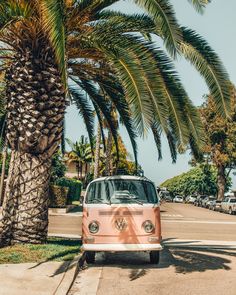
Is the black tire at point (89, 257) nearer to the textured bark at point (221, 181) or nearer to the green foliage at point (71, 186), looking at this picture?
the green foliage at point (71, 186)

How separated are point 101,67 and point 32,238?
456 centimetres

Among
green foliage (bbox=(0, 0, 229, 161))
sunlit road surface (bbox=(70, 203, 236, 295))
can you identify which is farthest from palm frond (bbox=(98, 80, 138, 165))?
sunlit road surface (bbox=(70, 203, 236, 295))

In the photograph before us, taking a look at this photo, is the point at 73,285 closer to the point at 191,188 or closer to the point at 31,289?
the point at 31,289

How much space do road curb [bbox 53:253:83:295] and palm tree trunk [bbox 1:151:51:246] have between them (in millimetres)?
1317

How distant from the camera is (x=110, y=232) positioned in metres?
8.69

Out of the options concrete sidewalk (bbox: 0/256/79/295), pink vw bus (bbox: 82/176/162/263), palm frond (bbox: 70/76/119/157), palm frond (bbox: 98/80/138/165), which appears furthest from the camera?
palm frond (bbox: 70/76/119/157)

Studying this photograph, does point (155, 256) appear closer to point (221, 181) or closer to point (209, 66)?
point (209, 66)

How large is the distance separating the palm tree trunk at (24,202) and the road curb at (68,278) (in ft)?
4.32

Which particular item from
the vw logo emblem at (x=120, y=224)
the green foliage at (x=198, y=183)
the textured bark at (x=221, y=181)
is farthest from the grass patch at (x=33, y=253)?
the green foliage at (x=198, y=183)

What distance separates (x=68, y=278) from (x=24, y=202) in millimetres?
2592

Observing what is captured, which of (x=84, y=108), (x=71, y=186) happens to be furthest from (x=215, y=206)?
(x=84, y=108)

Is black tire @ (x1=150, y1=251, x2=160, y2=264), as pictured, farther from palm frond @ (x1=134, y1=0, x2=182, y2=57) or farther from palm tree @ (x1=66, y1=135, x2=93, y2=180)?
palm tree @ (x1=66, y1=135, x2=93, y2=180)

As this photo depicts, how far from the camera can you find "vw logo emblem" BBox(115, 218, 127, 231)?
342 inches

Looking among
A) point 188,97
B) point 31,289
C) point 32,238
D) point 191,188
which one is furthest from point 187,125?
point 191,188
